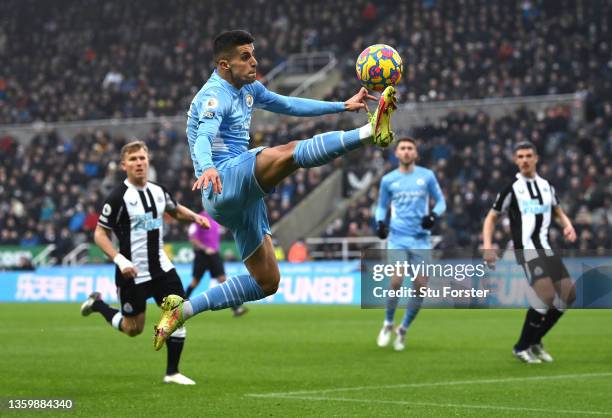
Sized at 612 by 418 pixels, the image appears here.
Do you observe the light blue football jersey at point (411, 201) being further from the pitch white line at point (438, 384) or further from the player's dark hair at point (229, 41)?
the player's dark hair at point (229, 41)

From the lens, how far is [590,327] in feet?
56.0

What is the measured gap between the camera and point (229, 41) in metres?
8.27

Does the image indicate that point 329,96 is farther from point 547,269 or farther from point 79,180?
point 547,269

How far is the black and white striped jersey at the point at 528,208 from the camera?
11.8 meters

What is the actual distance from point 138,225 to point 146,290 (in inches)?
24.9

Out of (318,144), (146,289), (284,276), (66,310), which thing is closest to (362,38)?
(284,276)

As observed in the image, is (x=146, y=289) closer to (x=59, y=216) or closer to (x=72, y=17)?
(x=59, y=216)

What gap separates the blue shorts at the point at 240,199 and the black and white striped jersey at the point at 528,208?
4.41 m

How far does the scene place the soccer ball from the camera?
8.04 meters

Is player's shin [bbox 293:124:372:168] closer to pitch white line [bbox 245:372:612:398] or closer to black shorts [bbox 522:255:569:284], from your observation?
pitch white line [bbox 245:372:612:398]

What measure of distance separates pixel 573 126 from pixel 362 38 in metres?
9.81

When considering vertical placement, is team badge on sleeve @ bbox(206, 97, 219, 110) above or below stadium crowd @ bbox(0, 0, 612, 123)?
below

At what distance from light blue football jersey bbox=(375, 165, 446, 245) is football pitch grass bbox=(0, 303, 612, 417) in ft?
4.93

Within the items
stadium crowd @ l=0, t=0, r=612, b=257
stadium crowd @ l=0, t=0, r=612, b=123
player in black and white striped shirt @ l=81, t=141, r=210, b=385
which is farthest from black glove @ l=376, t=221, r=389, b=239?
stadium crowd @ l=0, t=0, r=612, b=123
